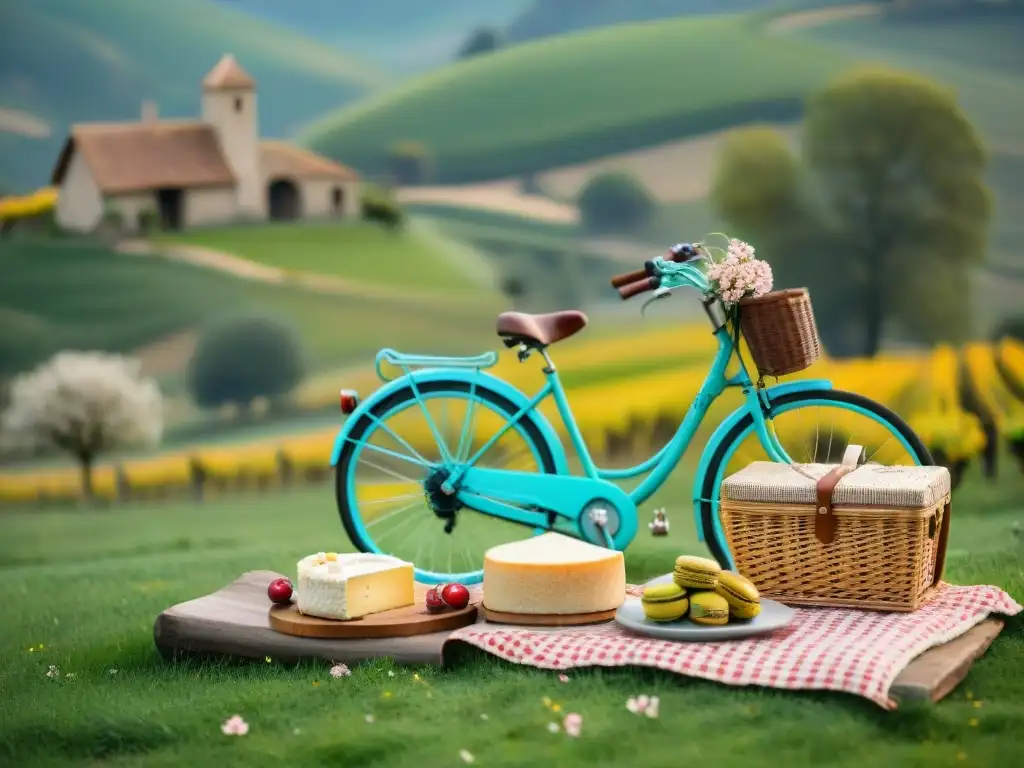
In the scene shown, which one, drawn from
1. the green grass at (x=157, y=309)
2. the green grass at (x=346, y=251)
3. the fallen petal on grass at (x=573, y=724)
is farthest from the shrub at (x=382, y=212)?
the fallen petal on grass at (x=573, y=724)

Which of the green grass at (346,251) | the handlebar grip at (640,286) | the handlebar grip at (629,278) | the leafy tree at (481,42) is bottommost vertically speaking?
the handlebar grip at (640,286)

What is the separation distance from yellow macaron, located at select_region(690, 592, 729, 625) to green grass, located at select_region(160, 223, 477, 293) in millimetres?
5104

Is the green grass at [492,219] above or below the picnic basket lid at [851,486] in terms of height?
above

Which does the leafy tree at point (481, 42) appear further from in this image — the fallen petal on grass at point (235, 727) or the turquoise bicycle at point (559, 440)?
the fallen petal on grass at point (235, 727)

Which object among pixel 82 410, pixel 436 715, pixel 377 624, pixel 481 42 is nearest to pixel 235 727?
pixel 436 715

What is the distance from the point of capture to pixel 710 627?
4.10 meters

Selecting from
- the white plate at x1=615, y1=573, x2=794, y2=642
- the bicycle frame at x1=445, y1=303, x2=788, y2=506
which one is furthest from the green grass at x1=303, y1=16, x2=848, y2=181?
the white plate at x1=615, y1=573, x2=794, y2=642

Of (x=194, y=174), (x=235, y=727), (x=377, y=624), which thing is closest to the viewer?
(x=235, y=727)

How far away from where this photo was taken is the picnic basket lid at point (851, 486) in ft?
14.2

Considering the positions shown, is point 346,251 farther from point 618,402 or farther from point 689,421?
point 689,421

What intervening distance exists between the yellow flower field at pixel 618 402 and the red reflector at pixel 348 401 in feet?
11.4

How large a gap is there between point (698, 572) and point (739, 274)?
3.14 ft

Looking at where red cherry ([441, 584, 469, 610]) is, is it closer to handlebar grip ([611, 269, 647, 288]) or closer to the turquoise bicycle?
the turquoise bicycle

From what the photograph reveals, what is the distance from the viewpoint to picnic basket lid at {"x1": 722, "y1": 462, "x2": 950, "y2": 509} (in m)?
4.33
